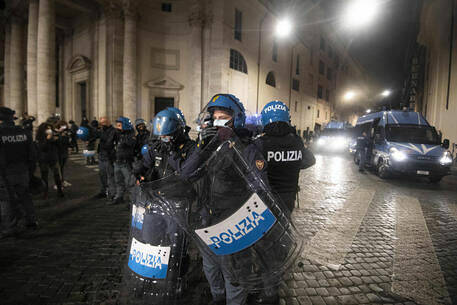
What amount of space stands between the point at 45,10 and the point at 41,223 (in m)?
18.1

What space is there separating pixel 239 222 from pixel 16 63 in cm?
3006

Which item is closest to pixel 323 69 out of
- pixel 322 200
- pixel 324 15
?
pixel 324 15

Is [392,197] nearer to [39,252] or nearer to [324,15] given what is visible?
[39,252]

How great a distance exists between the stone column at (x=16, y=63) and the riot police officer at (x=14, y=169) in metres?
25.0

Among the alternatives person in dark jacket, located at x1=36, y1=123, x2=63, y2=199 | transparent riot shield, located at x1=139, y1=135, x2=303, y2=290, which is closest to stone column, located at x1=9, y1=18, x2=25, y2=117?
person in dark jacket, located at x1=36, y1=123, x2=63, y2=199

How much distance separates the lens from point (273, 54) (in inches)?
1085

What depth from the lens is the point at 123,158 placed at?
19.0ft

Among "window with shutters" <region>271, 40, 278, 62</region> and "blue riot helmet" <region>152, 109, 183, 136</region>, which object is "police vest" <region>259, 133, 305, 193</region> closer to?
"blue riot helmet" <region>152, 109, 183, 136</region>

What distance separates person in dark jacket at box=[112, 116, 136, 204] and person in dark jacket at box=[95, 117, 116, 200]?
17 cm

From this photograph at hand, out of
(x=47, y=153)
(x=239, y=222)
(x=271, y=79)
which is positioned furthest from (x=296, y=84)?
(x=239, y=222)

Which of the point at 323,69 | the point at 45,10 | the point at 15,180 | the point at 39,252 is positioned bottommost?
the point at 39,252

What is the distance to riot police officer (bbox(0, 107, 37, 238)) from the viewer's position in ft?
13.0

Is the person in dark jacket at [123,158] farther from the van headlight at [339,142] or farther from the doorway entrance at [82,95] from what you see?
the doorway entrance at [82,95]

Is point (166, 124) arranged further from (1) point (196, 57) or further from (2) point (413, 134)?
(1) point (196, 57)
